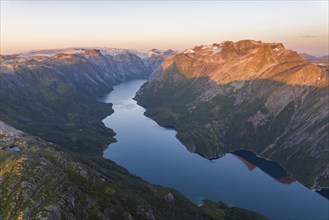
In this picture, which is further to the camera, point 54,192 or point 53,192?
point 54,192

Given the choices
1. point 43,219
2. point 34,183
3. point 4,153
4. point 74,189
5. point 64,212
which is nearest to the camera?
point 43,219

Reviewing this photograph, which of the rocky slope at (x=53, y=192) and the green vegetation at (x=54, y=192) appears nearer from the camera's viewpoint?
the rocky slope at (x=53, y=192)

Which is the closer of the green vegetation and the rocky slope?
the rocky slope

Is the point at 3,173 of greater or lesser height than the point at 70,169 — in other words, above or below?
above

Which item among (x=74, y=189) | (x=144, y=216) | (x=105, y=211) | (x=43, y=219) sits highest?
(x=43, y=219)

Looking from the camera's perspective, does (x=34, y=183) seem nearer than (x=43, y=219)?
No

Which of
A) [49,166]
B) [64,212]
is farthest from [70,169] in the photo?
[64,212]

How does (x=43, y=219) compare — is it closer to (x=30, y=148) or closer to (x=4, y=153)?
(x=4, y=153)

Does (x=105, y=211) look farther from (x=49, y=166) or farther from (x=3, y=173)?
(x=3, y=173)

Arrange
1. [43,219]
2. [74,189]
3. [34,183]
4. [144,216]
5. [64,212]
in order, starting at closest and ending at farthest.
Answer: [43,219]
[64,212]
[34,183]
[74,189]
[144,216]

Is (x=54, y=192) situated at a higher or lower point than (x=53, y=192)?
lower
